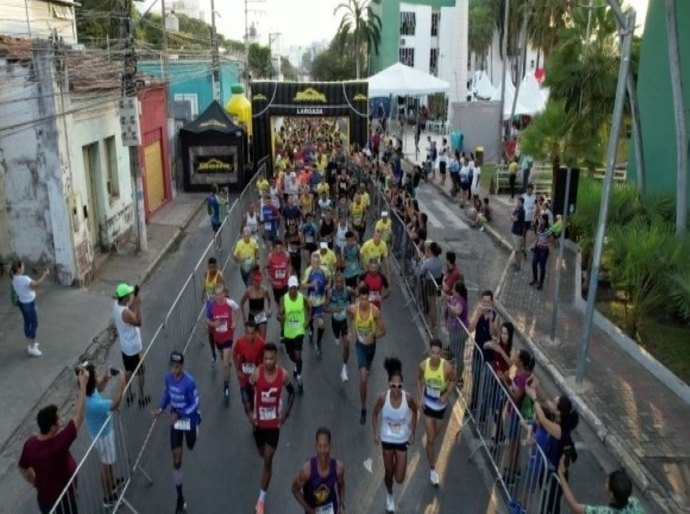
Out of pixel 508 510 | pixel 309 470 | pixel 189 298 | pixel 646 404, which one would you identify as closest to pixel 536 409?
pixel 508 510

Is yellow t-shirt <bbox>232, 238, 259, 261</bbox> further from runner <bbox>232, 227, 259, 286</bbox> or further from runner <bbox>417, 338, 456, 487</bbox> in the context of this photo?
runner <bbox>417, 338, 456, 487</bbox>

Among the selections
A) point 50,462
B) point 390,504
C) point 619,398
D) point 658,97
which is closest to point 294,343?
point 390,504

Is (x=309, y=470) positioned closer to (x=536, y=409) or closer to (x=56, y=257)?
(x=536, y=409)

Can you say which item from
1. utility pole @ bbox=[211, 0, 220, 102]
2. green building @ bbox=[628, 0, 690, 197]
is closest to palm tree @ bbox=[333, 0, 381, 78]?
utility pole @ bbox=[211, 0, 220, 102]

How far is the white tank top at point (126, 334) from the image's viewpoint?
863 cm

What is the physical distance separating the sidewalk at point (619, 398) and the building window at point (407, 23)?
54775mm

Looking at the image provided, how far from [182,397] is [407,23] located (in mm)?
62920

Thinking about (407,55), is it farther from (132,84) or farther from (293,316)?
(293,316)

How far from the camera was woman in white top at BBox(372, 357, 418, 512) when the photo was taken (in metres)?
6.55

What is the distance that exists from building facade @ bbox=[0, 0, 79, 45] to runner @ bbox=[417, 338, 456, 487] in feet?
73.8

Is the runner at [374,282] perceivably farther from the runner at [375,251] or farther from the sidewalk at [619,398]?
the sidewalk at [619,398]

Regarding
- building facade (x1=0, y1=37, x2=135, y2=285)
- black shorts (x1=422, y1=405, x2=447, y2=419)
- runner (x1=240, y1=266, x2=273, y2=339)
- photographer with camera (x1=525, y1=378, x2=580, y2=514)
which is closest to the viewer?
photographer with camera (x1=525, y1=378, x2=580, y2=514)

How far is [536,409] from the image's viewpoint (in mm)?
6352

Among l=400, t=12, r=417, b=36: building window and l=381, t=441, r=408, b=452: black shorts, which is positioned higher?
l=400, t=12, r=417, b=36: building window
